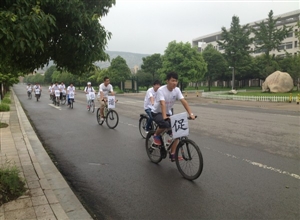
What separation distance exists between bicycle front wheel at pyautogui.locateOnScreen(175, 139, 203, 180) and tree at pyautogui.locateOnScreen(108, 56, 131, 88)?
47.7 meters

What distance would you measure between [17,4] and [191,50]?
41.6 m

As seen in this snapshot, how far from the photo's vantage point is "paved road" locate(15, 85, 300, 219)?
3.72 meters

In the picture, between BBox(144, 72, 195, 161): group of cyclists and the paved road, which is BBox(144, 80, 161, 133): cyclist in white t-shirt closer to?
the paved road

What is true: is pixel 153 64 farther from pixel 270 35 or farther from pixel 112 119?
pixel 112 119

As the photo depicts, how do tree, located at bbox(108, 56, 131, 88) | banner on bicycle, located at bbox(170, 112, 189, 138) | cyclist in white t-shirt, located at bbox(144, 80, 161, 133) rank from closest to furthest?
banner on bicycle, located at bbox(170, 112, 189, 138) < cyclist in white t-shirt, located at bbox(144, 80, 161, 133) < tree, located at bbox(108, 56, 131, 88)

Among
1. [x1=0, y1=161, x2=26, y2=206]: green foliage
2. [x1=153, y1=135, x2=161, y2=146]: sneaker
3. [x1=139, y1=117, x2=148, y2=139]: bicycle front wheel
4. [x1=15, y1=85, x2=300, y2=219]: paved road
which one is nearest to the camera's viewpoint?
[x1=15, y1=85, x2=300, y2=219]: paved road

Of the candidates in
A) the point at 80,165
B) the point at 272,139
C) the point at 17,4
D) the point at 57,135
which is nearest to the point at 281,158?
the point at 272,139

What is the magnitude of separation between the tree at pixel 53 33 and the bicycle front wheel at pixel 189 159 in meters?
2.12

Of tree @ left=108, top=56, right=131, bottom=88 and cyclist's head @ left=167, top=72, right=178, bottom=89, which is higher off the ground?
tree @ left=108, top=56, right=131, bottom=88

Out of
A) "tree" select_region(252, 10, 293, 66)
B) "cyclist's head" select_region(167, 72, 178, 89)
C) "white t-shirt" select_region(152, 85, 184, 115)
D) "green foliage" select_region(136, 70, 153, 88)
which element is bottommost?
"white t-shirt" select_region(152, 85, 184, 115)

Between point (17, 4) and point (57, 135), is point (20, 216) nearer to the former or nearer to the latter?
point (17, 4)

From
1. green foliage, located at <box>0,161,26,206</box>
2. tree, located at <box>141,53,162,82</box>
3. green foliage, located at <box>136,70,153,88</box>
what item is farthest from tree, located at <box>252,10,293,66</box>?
green foliage, located at <box>0,161,26,206</box>

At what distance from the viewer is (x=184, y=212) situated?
3.64m

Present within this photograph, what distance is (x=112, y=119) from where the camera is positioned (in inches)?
422
